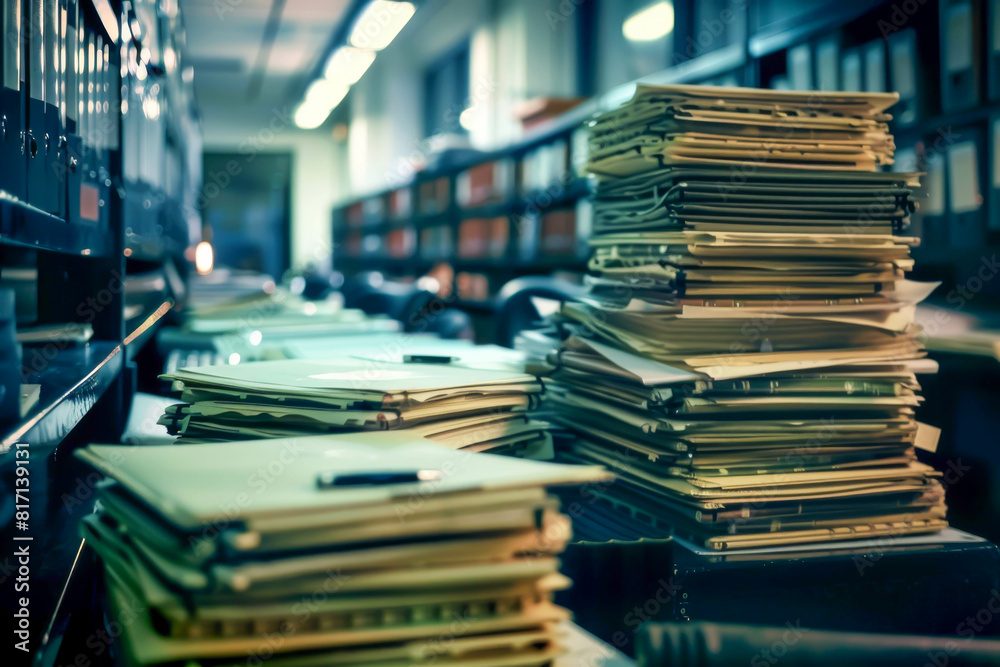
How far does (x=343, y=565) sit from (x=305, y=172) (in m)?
11.6

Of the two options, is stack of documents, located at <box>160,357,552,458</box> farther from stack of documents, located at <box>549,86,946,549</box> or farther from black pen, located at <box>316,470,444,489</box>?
black pen, located at <box>316,470,444,489</box>

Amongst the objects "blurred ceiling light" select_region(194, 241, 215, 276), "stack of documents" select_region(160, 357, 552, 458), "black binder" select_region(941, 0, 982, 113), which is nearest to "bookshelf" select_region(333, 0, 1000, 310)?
"black binder" select_region(941, 0, 982, 113)

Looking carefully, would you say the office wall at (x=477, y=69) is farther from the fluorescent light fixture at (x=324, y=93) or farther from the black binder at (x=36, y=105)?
the black binder at (x=36, y=105)

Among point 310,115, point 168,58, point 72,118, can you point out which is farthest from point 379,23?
point 310,115

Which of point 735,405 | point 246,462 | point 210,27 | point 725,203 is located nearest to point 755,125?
point 725,203

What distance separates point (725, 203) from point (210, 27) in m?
7.35

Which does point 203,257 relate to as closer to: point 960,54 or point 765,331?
point 960,54

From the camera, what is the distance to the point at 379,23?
5.42 metres

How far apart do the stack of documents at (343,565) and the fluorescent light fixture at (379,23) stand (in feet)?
15.7

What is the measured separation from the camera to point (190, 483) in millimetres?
535

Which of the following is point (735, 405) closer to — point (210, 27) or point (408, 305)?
point (408, 305)

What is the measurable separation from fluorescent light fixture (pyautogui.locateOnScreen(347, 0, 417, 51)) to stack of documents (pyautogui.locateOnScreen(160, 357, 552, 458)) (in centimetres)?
441

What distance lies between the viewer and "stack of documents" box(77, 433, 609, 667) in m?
0.47

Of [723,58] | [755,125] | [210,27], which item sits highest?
[210,27]
